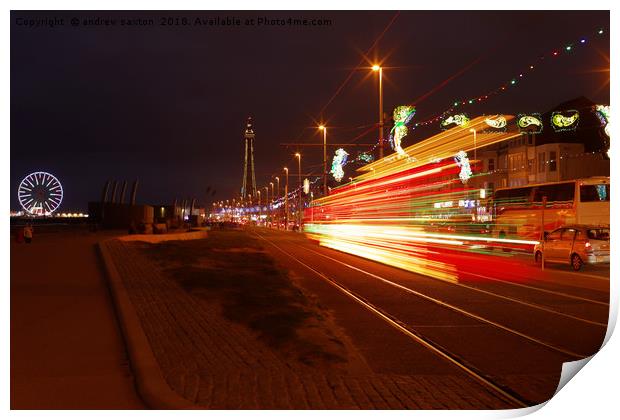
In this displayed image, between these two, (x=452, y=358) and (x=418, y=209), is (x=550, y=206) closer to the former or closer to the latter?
(x=418, y=209)

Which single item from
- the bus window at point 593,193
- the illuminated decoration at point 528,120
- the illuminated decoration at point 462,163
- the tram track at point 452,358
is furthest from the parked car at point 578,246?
the tram track at point 452,358

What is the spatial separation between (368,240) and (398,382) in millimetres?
24096

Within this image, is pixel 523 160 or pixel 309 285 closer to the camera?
pixel 309 285

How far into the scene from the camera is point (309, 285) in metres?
17.6

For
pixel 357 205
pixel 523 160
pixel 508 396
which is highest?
pixel 523 160

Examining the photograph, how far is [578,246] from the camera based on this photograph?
22.8 meters

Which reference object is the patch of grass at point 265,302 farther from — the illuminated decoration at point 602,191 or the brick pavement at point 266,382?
the illuminated decoration at point 602,191

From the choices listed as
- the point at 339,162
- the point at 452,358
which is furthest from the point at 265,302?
the point at 339,162

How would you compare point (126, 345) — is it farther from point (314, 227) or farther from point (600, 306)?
point (314, 227)

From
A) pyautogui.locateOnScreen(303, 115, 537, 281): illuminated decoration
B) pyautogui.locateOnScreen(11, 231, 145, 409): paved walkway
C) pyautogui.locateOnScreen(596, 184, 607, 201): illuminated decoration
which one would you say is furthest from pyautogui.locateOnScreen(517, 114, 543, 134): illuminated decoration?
pyautogui.locateOnScreen(11, 231, 145, 409): paved walkway

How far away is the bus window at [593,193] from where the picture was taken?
2877cm

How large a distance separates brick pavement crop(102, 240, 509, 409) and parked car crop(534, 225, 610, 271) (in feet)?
53.6

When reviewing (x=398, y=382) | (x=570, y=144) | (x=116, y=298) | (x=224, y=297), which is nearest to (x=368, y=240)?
(x=224, y=297)

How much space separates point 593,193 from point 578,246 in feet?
24.0
